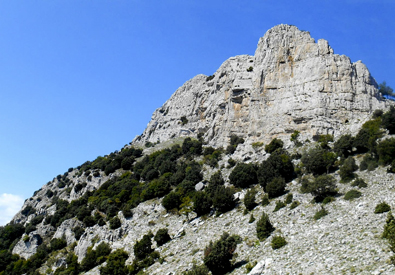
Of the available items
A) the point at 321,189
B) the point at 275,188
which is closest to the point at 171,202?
the point at 275,188

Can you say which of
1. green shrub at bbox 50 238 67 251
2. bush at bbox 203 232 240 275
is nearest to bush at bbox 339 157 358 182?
bush at bbox 203 232 240 275

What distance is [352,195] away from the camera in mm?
29672

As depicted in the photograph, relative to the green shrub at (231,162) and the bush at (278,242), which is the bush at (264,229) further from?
the green shrub at (231,162)

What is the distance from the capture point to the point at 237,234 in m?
30.8

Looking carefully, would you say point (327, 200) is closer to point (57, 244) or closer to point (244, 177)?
point (244, 177)

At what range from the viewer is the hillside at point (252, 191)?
81.7 feet

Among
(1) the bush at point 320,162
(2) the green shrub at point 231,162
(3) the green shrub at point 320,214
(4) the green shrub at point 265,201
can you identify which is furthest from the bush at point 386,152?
(2) the green shrub at point 231,162

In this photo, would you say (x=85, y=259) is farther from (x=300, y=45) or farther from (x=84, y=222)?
(x=300, y=45)

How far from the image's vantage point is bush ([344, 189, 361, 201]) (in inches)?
1160

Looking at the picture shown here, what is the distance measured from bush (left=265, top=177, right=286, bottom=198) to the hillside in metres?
0.15

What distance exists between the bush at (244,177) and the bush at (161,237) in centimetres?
1209

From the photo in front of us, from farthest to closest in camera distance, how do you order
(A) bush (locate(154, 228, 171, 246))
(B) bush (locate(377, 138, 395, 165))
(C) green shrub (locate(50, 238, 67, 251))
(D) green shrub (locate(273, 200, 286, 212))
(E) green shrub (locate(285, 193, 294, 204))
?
(C) green shrub (locate(50, 238, 67, 251)) < (A) bush (locate(154, 228, 171, 246)) < (B) bush (locate(377, 138, 395, 165)) < (E) green shrub (locate(285, 193, 294, 204)) < (D) green shrub (locate(273, 200, 286, 212))

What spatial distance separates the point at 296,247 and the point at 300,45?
4766 centimetres

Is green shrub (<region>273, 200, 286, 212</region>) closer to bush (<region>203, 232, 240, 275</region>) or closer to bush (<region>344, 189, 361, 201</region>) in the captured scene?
bush (<region>344, 189, 361, 201</region>)
